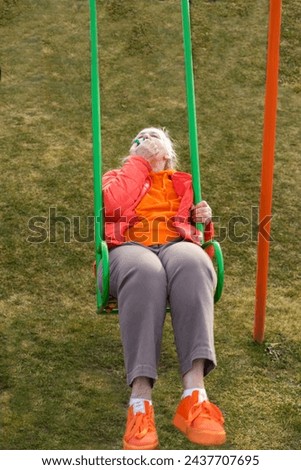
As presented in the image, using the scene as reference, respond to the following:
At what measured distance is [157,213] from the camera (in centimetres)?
455

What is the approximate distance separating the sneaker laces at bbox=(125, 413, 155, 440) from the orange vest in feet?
2.80

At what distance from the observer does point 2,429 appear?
4.65 metres

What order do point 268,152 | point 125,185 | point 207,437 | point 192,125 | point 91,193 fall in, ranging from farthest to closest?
1. point 91,193
2. point 268,152
3. point 192,125
4. point 125,185
5. point 207,437

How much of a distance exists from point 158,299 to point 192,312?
15 centimetres

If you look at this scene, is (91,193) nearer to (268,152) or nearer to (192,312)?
(268,152)

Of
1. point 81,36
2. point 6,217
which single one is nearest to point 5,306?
point 6,217

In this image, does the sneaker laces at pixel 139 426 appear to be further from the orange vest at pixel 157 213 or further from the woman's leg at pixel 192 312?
the orange vest at pixel 157 213

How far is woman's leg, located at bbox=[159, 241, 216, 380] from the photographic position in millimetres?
3967

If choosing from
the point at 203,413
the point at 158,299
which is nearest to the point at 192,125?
the point at 158,299

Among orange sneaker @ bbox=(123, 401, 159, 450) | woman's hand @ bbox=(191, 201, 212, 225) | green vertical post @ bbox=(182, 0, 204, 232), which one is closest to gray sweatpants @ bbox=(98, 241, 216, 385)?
orange sneaker @ bbox=(123, 401, 159, 450)

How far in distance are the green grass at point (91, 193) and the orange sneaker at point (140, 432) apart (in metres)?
0.73

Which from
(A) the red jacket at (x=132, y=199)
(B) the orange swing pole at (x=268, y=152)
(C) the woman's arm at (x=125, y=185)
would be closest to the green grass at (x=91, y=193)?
(B) the orange swing pole at (x=268, y=152)
